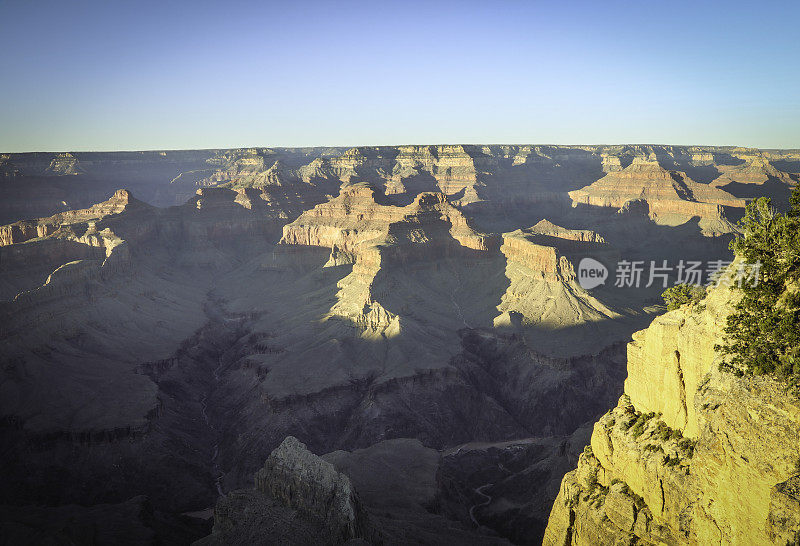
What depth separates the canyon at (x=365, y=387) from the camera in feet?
97.6

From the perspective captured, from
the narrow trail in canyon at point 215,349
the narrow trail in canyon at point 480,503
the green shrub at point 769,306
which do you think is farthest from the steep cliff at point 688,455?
the narrow trail in canyon at point 215,349

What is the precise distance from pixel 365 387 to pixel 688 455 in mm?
68574

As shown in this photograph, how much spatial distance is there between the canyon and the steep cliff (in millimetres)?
127

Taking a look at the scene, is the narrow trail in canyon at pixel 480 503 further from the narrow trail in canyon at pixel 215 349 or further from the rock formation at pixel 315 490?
the narrow trail in canyon at pixel 215 349

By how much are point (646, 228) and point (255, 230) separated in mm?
125795

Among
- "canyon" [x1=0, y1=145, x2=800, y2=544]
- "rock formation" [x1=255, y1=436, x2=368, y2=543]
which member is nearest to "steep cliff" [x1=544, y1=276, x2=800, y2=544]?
"canyon" [x1=0, y1=145, x2=800, y2=544]

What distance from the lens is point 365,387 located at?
9175cm

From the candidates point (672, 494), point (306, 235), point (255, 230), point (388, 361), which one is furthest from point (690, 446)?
point (255, 230)

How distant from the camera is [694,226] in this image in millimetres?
167375

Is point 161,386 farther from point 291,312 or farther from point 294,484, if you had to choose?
point 294,484

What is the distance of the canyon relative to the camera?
29734 millimetres

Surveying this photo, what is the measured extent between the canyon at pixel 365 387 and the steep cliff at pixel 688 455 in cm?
13

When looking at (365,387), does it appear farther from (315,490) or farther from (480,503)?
(315,490)

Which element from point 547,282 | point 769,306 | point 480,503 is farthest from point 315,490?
point 547,282
